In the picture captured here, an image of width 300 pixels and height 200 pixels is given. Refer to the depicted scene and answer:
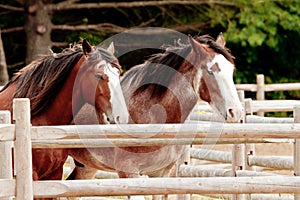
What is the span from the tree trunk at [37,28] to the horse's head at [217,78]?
9264 mm

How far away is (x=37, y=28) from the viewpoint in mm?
15727

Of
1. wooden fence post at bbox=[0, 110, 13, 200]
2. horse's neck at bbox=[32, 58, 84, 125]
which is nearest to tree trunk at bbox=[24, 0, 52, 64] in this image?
horse's neck at bbox=[32, 58, 84, 125]

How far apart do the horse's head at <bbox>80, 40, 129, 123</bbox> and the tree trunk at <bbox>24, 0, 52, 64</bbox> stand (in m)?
9.32

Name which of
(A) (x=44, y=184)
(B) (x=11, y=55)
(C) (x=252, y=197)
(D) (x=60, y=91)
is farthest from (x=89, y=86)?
(B) (x=11, y=55)

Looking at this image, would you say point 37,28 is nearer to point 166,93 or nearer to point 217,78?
point 166,93

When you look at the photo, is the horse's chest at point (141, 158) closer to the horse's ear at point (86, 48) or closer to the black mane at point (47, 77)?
the black mane at point (47, 77)

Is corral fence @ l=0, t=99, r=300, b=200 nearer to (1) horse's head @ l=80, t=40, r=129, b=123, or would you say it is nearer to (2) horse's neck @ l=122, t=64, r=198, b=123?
(1) horse's head @ l=80, t=40, r=129, b=123

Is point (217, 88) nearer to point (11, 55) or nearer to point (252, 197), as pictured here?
point (252, 197)

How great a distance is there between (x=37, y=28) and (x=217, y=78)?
32.0 ft

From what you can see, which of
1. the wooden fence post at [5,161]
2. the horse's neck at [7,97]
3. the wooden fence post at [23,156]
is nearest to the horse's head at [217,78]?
the horse's neck at [7,97]

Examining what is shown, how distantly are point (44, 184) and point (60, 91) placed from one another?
5.85 ft

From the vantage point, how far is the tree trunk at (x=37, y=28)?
617 inches

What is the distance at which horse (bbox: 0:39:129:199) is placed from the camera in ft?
20.4

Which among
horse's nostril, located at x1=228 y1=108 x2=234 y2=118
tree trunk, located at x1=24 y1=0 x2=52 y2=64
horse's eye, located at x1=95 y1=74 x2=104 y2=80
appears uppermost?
tree trunk, located at x1=24 y1=0 x2=52 y2=64
